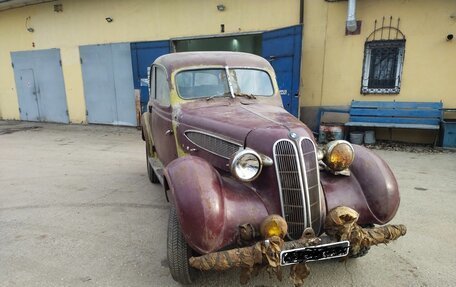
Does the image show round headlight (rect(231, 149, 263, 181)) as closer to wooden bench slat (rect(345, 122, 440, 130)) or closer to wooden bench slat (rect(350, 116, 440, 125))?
wooden bench slat (rect(345, 122, 440, 130))

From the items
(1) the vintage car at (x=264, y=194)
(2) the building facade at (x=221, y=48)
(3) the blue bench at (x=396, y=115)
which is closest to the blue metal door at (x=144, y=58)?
(2) the building facade at (x=221, y=48)

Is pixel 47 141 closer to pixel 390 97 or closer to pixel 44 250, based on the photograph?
pixel 44 250

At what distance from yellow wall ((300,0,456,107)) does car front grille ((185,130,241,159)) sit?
5460mm

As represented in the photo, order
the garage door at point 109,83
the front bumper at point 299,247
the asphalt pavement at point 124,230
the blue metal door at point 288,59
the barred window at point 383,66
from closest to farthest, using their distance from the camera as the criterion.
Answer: the front bumper at point 299,247 < the asphalt pavement at point 124,230 < the barred window at point 383,66 < the blue metal door at point 288,59 < the garage door at point 109,83

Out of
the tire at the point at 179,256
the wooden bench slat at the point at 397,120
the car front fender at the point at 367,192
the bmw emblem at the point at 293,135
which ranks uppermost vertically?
the bmw emblem at the point at 293,135

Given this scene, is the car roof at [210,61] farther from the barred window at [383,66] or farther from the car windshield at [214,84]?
the barred window at [383,66]

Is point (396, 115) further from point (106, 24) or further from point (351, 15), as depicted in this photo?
point (106, 24)

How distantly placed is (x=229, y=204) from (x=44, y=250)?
2081mm

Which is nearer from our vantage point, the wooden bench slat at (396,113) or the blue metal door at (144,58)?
the wooden bench slat at (396,113)

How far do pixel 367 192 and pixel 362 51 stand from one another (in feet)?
19.0

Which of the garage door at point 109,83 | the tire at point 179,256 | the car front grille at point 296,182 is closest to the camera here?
the car front grille at point 296,182

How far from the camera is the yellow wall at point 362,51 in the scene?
663cm

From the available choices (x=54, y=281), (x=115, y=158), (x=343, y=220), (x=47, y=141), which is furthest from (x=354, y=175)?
(x=47, y=141)

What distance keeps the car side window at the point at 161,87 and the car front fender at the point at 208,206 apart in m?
1.65
